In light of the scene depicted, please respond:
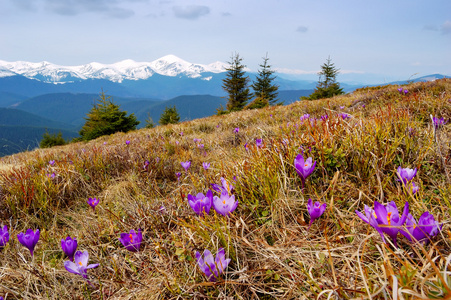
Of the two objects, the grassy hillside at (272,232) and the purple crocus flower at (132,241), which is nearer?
the grassy hillside at (272,232)

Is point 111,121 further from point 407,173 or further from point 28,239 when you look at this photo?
point 407,173

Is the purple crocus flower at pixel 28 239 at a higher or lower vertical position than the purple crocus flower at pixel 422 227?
lower

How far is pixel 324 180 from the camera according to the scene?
1854 millimetres

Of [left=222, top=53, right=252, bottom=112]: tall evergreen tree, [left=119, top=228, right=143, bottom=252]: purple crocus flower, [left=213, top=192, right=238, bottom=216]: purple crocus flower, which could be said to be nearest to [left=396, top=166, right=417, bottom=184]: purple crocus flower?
[left=213, top=192, right=238, bottom=216]: purple crocus flower

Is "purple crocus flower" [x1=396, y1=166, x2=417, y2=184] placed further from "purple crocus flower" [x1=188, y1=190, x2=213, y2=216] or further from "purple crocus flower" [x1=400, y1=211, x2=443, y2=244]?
"purple crocus flower" [x1=188, y1=190, x2=213, y2=216]

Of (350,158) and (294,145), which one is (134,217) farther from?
(350,158)

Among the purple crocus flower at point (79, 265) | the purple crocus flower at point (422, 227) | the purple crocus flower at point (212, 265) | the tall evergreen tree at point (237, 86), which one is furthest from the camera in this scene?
the tall evergreen tree at point (237, 86)

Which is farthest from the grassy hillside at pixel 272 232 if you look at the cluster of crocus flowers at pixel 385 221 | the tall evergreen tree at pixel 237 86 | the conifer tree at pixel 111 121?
the tall evergreen tree at pixel 237 86

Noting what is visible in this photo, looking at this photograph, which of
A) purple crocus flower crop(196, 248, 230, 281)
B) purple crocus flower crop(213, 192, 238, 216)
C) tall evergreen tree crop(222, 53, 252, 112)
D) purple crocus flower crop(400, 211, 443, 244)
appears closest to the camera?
purple crocus flower crop(400, 211, 443, 244)

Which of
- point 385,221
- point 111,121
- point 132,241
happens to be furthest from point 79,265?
point 111,121

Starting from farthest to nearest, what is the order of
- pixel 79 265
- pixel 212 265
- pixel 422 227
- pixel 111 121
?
pixel 111 121
pixel 79 265
pixel 212 265
pixel 422 227

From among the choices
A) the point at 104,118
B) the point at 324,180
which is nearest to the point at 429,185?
the point at 324,180

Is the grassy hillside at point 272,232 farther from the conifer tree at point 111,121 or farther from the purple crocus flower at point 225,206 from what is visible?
the conifer tree at point 111,121

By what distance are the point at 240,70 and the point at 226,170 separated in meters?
44.0
